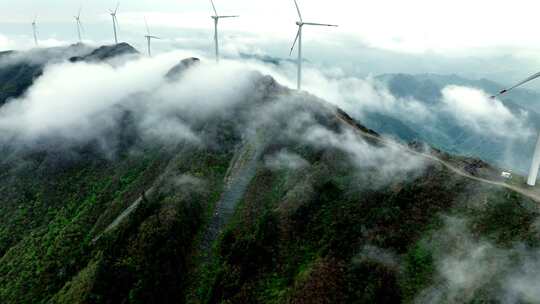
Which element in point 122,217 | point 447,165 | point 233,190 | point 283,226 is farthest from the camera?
point 122,217

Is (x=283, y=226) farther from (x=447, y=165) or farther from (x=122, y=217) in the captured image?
(x=122, y=217)

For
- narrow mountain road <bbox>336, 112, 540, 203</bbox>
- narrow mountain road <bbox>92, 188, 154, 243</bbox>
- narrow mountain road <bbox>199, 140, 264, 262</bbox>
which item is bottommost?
narrow mountain road <bbox>92, 188, 154, 243</bbox>

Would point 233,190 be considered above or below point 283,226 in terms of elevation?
below

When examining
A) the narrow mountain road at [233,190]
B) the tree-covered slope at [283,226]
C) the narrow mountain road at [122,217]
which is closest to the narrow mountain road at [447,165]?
the tree-covered slope at [283,226]

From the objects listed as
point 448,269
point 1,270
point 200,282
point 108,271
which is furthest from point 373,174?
point 1,270

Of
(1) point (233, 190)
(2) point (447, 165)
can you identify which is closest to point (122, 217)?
(1) point (233, 190)

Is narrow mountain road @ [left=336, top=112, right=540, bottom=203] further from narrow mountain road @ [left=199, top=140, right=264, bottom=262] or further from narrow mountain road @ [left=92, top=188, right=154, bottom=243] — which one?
narrow mountain road @ [left=92, top=188, right=154, bottom=243]

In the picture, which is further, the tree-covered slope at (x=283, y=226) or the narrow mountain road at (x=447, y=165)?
the narrow mountain road at (x=447, y=165)

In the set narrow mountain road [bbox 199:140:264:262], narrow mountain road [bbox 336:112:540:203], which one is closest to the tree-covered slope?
narrow mountain road [bbox 199:140:264:262]

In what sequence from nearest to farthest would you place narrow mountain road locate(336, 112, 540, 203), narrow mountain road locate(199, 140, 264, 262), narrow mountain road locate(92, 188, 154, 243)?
narrow mountain road locate(336, 112, 540, 203)
narrow mountain road locate(199, 140, 264, 262)
narrow mountain road locate(92, 188, 154, 243)

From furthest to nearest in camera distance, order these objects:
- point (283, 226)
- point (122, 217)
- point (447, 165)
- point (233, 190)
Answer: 1. point (122, 217)
2. point (233, 190)
3. point (283, 226)
4. point (447, 165)

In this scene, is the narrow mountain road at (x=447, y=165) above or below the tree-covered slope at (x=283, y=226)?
above

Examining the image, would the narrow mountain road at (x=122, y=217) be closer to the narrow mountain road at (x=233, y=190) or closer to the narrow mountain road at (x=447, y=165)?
the narrow mountain road at (x=233, y=190)
